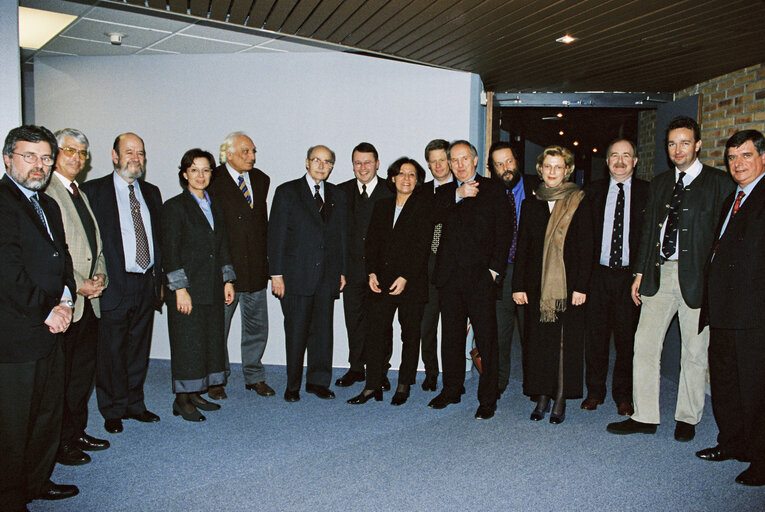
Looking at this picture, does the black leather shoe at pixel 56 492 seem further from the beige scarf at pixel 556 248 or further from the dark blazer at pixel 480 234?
the beige scarf at pixel 556 248

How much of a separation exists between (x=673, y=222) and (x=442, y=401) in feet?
6.52

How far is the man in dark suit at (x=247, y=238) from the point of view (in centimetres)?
435

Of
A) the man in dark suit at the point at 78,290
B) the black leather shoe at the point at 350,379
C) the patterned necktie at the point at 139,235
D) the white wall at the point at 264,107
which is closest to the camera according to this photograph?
the man in dark suit at the point at 78,290

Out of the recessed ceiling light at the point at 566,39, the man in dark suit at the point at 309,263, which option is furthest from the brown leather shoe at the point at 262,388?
the recessed ceiling light at the point at 566,39

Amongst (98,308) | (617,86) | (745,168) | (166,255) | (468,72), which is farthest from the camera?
(617,86)

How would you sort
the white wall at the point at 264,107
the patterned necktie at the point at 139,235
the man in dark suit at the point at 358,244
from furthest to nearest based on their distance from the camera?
the white wall at the point at 264,107 < the man in dark suit at the point at 358,244 < the patterned necktie at the point at 139,235

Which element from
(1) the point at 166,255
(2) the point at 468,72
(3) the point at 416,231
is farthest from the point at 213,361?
(2) the point at 468,72

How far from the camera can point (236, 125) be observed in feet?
17.5

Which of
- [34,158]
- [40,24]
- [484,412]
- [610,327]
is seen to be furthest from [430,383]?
[40,24]

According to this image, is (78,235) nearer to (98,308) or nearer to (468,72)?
(98,308)

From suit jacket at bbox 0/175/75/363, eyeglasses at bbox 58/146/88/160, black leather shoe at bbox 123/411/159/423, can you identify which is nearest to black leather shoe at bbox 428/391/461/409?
black leather shoe at bbox 123/411/159/423

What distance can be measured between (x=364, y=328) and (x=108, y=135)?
10.3 ft

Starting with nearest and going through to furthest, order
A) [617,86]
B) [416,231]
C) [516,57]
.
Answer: [416,231]
[516,57]
[617,86]

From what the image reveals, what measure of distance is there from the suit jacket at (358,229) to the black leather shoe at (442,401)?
1094 mm
